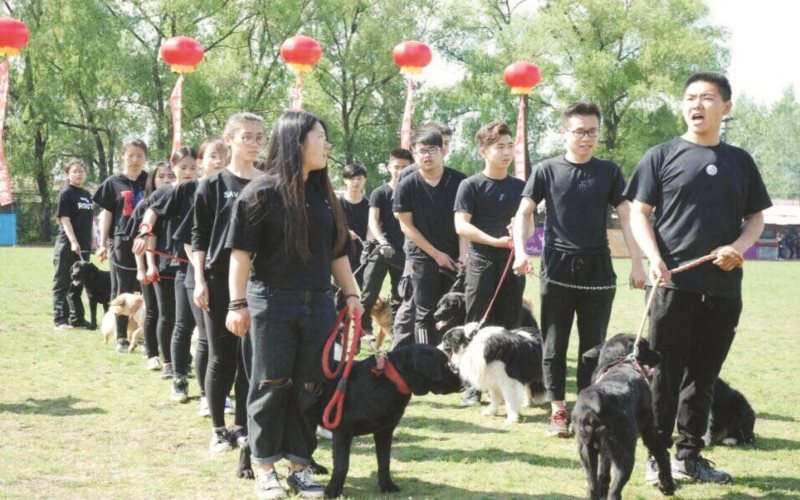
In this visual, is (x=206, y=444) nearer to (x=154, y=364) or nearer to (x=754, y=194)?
(x=154, y=364)

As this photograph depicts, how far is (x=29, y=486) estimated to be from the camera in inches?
171

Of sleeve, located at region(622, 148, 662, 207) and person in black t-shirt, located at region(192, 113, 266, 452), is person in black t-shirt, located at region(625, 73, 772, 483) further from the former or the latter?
person in black t-shirt, located at region(192, 113, 266, 452)

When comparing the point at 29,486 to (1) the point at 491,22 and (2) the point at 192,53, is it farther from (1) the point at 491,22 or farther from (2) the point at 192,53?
(1) the point at 491,22

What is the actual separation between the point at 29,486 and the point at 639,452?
139 inches

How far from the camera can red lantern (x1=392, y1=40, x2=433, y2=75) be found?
1373cm

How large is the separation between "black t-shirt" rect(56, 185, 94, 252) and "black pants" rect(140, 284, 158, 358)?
135 inches

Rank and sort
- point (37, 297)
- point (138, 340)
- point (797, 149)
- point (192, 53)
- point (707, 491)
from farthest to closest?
point (797, 149) < point (37, 297) < point (192, 53) < point (138, 340) < point (707, 491)

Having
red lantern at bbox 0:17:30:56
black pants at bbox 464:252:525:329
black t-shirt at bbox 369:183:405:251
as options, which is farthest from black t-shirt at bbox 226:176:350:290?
red lantern at bbox 0:17:30:56

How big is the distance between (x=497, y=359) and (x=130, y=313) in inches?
184

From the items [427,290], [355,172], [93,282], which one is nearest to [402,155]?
[355,172]

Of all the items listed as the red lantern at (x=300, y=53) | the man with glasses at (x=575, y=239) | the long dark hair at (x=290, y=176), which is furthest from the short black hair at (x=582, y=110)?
the red lantern at (x=300, y=53)

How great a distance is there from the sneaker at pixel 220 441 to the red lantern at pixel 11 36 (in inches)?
358

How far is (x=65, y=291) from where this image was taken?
1083 centimetres

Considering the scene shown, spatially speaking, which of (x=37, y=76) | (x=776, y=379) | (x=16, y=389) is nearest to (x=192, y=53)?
(x=16, y=389)
